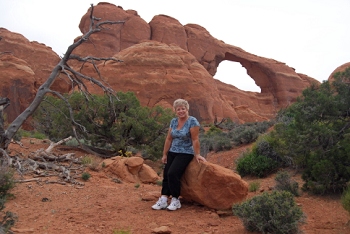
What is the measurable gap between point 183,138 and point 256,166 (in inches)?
174

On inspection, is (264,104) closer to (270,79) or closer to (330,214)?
(270,79)

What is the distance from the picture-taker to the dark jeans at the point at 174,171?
500 centimetres

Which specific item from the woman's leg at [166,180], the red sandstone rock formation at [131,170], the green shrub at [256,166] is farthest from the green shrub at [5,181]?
the green shrub at [256,166]

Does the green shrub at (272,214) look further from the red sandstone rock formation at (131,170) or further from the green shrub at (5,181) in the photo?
the red sandstone rock formation at (131,170)

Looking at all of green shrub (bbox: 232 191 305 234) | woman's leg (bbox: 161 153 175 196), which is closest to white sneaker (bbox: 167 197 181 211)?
woman's leg (bbox: 161 153 175 196)

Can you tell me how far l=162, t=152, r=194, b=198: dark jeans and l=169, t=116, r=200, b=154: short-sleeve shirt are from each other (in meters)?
0.08

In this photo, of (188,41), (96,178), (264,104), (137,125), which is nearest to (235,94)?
(264,104)

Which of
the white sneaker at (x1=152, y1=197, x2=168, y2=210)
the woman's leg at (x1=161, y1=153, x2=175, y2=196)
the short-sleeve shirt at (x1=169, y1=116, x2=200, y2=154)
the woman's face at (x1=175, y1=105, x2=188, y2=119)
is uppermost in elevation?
the woman's face at (x1=175, y1=105, x2=188, y2=119)

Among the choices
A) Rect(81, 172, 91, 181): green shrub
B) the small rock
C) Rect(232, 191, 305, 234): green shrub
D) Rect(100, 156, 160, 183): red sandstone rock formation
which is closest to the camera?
Rect(232, 191, 305, 234): green shrub

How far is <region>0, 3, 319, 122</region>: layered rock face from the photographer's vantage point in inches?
1132

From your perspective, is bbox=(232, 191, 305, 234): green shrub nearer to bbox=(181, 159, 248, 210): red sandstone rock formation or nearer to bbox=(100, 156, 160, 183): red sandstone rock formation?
bbox=(181, 159, 248, 210): red sandstone rock formation

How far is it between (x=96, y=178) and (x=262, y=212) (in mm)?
4523

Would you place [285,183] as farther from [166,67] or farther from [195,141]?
[166,67]

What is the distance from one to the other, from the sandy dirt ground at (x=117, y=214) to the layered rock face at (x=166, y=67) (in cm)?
1259
